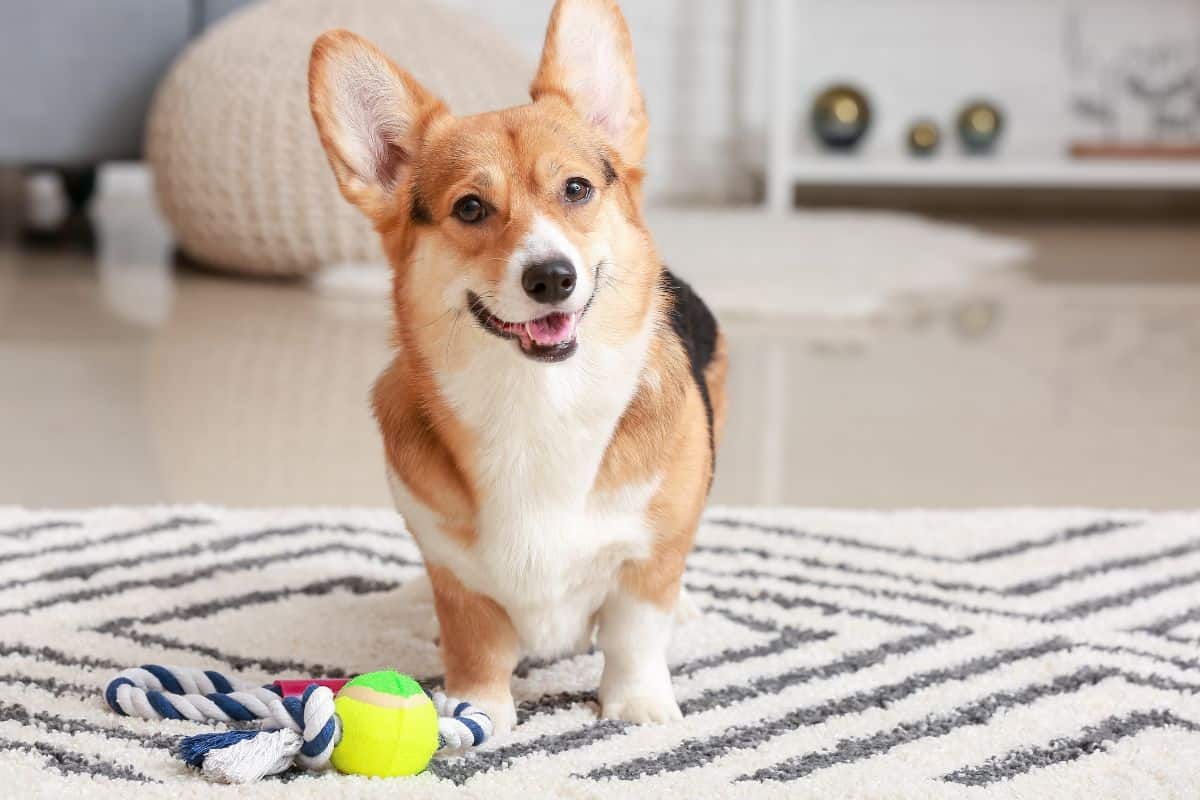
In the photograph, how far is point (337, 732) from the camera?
0.97 metres

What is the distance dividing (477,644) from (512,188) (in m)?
0.34

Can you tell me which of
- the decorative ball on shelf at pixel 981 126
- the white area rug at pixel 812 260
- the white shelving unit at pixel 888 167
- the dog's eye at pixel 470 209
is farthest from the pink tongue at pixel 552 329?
the decorative ball on shelf at pixel 981 126

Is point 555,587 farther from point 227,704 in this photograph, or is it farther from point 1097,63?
point 1097,63

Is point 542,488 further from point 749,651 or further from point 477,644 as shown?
point 749,651

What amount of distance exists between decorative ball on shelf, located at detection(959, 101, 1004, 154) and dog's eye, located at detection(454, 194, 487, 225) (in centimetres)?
373

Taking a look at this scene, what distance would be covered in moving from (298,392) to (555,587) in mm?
1228

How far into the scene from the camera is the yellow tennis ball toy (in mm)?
962

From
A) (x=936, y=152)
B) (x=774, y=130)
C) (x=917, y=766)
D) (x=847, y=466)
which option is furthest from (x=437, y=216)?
(x=936, y=152)

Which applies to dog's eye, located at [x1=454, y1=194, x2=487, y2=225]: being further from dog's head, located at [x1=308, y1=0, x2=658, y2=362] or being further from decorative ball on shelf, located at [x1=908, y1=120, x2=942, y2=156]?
decorative ball on shelf, located at [x1=908, y1=120, x2=942, y2=156]

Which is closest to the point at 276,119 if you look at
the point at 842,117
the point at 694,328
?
the point at 694,328

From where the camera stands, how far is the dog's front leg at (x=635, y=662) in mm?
1096

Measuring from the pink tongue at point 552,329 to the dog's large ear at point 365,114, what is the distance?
0.21 m

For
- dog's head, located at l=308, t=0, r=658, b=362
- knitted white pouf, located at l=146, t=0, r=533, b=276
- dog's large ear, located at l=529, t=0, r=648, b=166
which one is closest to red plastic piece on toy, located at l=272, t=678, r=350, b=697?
dog's head, located at l=308, t=0, r=658, b=362

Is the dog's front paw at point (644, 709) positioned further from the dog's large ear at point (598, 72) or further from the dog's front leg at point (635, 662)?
the dog's large ear at point (598, 72)
